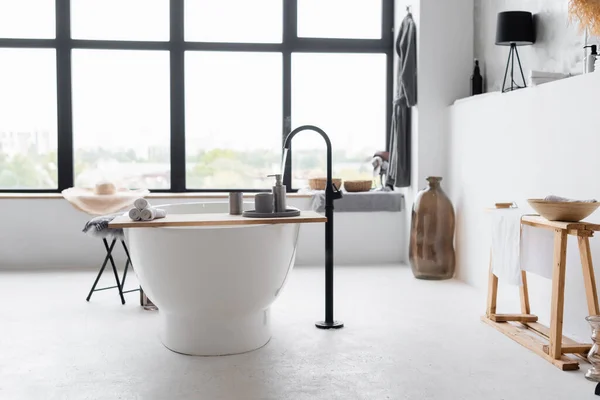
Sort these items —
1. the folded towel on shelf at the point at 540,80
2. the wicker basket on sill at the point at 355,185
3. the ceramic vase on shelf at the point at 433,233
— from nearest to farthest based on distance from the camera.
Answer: the folded towel on shelf at the point at 540,80
the ceramic vase on shelf at the point at 433,233
the wicker basket on sill at the point at 355,185

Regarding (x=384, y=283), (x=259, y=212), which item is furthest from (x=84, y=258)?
(x=259, y=212)

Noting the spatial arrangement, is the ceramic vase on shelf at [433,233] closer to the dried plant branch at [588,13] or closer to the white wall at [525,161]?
the white wall at [525,161]

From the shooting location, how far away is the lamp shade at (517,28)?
387 centimetres

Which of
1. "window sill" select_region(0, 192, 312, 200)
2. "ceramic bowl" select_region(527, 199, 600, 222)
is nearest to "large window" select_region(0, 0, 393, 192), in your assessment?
"window sill" select_region(0, 192, 312, 200)

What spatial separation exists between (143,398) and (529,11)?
3.15 metres

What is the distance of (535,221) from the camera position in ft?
9.71

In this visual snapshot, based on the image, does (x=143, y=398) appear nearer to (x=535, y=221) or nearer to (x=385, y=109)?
(x=535, y=221)

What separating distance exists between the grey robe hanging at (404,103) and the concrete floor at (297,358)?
4.54 feet

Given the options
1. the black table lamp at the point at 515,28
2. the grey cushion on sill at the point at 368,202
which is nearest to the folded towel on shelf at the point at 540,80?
the black table lamp at the point at 515,28

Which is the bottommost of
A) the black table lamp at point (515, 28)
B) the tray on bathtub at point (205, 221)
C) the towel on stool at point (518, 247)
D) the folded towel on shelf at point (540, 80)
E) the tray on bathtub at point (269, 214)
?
the towel on stool at point (518, 247)

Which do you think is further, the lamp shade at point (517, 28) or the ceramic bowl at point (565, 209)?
the lamp shade at point (517, 28)

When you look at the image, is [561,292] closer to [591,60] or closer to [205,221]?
[591,60]

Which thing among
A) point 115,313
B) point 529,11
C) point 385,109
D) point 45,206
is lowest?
point 115,313

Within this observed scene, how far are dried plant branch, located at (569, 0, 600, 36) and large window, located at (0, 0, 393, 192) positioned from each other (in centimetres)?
265
